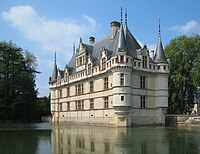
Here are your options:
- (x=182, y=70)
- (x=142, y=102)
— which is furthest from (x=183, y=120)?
(x=182, y=70)

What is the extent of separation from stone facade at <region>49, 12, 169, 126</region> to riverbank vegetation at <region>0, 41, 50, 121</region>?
9.19 m

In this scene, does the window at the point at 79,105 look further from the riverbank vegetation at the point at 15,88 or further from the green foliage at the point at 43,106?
the green foliage at the point at 43,106

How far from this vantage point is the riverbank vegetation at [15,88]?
143 ft

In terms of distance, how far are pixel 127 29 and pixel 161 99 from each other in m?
9.22

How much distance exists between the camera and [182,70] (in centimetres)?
3919

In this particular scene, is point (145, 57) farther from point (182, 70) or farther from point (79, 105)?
point (79, 105)

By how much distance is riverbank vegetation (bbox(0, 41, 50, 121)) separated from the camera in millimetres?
43719

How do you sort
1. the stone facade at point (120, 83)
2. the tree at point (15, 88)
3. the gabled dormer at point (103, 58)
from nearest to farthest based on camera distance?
the stone facade at point (120, 83) < the gabled dormer at point (103, 58) < the tree at point (15, 88)

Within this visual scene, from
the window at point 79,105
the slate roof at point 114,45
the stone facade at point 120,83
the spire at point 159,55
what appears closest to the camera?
the stone facade at point 120,83

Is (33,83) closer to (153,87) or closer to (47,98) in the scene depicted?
(47,98)

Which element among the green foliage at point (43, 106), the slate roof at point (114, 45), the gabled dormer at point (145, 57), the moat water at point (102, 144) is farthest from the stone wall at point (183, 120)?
the green foliage at point (43, 106)

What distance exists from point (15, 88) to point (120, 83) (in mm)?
21320

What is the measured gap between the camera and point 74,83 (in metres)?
40.4

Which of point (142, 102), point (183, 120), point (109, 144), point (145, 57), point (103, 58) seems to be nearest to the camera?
point (109, 144)
